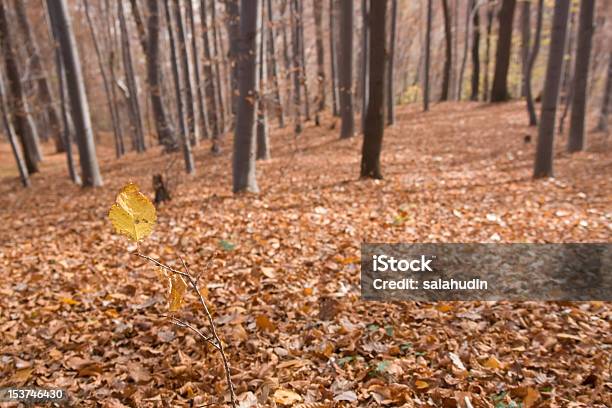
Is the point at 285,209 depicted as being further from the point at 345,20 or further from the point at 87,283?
the point at 345,20

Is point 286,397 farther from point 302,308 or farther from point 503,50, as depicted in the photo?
point 503,50

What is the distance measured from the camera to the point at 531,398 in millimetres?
2291

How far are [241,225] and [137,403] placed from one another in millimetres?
3164

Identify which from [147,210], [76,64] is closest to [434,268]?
[147,210]

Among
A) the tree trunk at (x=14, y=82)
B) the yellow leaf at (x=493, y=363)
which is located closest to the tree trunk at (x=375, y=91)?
the yellow leaf at (x=493, y=363)

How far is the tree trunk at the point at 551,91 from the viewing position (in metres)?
6.55

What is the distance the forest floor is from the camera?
2.55 metres

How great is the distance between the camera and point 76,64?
27.7 feet

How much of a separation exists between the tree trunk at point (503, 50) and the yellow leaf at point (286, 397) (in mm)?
18251

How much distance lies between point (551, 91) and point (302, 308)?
639 centimetres

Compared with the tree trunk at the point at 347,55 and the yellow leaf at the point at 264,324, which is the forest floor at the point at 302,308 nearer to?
the yellow leaf at the point at 264,324

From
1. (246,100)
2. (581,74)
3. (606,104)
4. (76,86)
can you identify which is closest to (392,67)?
(581,74)

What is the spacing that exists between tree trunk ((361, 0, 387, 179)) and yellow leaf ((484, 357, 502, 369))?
5.20 metres

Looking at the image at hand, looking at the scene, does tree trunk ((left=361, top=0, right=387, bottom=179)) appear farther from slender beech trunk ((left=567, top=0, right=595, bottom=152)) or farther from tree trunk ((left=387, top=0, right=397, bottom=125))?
tree trunk ((left=387, top=0, right=397, bottom=125))
